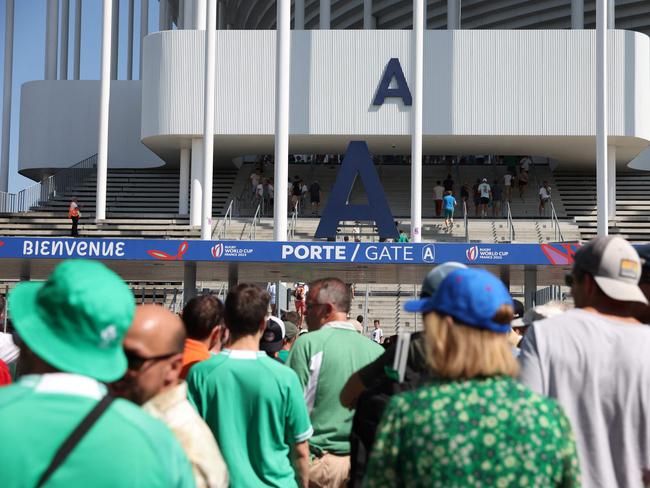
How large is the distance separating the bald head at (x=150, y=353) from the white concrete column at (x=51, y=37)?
44236 millimetres

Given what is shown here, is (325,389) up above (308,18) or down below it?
below

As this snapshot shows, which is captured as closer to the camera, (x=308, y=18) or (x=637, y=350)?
(x=637, y=350)

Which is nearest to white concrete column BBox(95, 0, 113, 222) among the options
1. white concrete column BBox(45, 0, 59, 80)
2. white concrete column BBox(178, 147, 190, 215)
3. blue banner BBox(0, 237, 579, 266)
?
white concrete column BBox(178, 147, 190, 215)

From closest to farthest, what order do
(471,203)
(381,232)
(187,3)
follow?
(381,232) < (471,203) < (187,3)

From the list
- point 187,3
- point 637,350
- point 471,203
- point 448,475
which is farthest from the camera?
point 187,3

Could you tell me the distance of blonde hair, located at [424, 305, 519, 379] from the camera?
3.30 m

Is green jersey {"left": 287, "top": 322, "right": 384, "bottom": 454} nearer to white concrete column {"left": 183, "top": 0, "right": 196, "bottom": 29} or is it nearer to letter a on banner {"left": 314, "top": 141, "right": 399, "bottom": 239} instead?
letter a on banner {"left": 314, "top": 141, "right": 399, "bottom": 239}

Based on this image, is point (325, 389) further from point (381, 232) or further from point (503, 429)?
point (381, 232)

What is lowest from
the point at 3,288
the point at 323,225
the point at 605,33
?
the point at 3,288

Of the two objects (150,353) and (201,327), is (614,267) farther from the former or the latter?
(201,327)

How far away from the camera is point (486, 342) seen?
333cm

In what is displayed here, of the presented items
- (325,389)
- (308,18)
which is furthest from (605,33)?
(325,389)

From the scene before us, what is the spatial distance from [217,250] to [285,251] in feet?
4.98

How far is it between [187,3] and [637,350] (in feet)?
130
